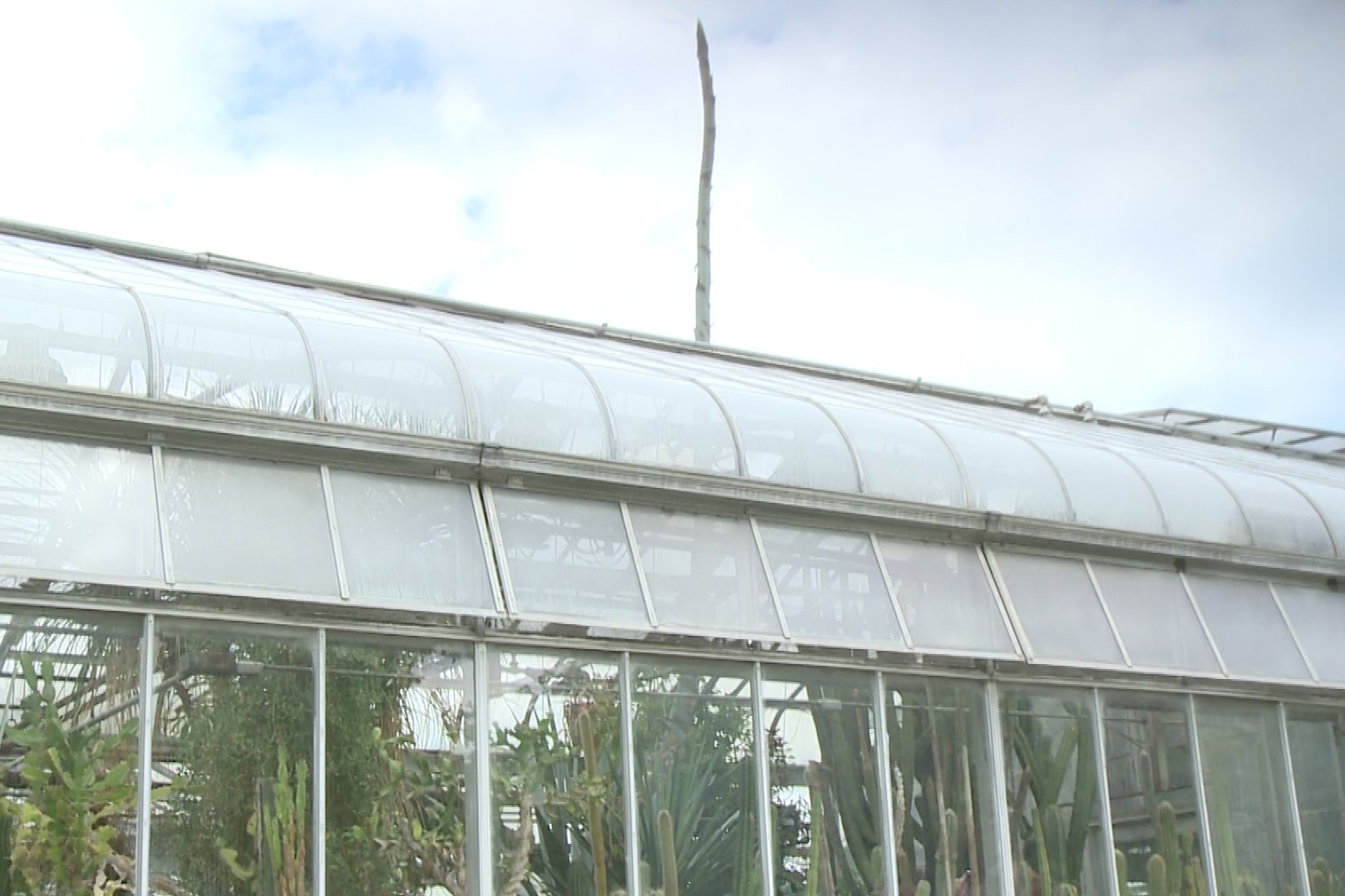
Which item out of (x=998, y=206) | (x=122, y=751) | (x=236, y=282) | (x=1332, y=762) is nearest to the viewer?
(x=122, y=751)

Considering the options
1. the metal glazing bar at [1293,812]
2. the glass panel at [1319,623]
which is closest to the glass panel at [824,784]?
the metal glazing bar at [1293,812]

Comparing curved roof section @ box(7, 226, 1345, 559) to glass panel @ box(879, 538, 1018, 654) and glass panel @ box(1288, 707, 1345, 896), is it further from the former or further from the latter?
glass panel @ box(1288, 707, 1345, 896)

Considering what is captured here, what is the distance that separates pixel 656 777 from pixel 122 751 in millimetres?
3487

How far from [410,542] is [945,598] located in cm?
429

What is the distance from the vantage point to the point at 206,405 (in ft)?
33.2

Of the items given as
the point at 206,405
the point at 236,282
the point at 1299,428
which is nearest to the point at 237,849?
the point at 206,405

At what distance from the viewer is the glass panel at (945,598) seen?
40.9 feet

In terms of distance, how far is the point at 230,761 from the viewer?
9672 mm

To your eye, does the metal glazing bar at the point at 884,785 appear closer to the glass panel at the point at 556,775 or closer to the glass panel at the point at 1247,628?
the glass panel at the point at 556,775

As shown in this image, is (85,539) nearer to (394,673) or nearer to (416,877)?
(394,673)

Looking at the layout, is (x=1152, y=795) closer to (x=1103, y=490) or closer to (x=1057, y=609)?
(x=1057, y=609)

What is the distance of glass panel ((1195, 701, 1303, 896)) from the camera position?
1351 cm

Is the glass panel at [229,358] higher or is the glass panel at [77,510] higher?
the glass panel at [229,358]

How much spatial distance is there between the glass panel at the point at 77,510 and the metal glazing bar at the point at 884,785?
5.17 meters
